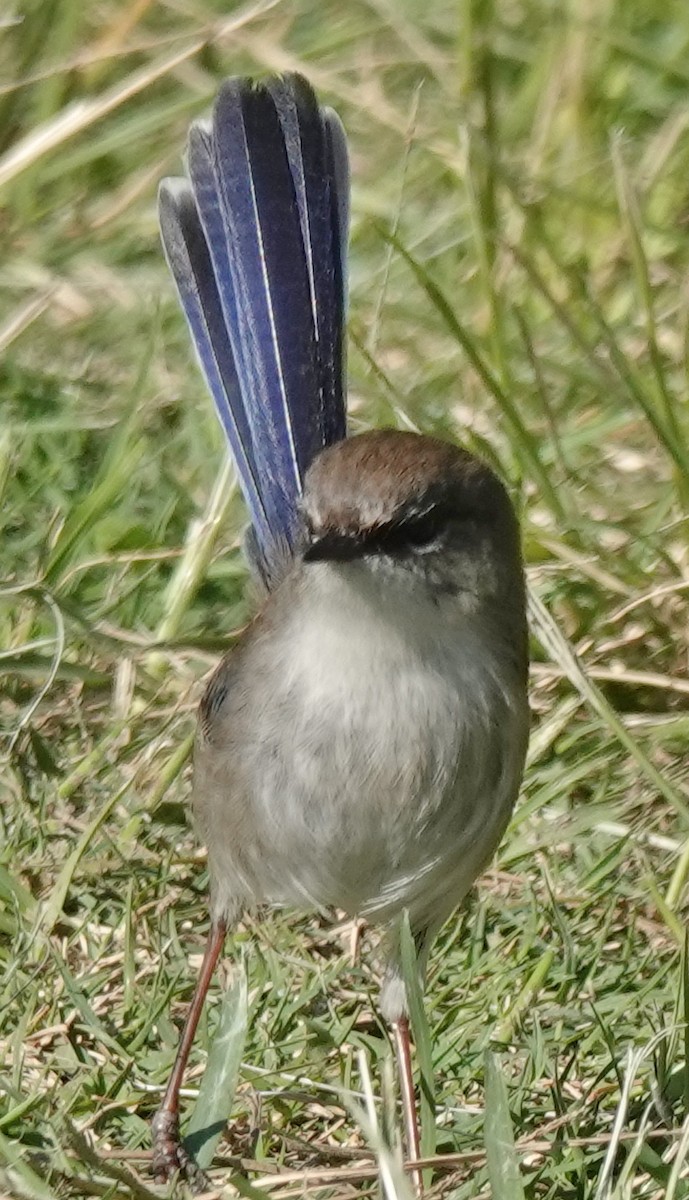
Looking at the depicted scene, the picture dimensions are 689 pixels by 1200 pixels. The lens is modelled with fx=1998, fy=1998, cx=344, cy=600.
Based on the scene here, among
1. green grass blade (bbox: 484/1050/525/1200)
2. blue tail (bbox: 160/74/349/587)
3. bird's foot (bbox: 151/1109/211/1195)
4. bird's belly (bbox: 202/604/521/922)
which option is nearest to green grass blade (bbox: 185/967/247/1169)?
bird's foot (bbox: 151/1109/211/1195)

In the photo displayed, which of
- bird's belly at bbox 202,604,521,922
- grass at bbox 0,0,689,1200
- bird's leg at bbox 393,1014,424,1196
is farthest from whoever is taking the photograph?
bird's leg at bbox 393,1014,424,1196

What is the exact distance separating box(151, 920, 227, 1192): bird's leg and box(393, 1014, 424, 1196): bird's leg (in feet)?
1.14

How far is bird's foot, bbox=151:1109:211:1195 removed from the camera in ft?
9.84

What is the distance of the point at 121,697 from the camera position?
4.28 m

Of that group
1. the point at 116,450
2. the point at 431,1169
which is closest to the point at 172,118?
the point at 116,450

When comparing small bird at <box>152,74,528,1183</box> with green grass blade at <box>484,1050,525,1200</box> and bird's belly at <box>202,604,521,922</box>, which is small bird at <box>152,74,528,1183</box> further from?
green grass blade at <box>484,1050,525,1200</box>

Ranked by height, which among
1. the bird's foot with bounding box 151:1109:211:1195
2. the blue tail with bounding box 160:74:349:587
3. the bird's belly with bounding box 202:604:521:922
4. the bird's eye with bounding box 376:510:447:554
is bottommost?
the bird's foot with bounding box 151:1109:211:1195

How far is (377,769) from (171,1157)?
2.21ft

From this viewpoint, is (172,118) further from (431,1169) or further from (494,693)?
(431,1169)

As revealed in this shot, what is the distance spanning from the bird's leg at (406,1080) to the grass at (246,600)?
34mm

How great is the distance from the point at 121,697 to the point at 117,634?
140 millimetres

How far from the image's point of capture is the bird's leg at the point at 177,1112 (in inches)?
119

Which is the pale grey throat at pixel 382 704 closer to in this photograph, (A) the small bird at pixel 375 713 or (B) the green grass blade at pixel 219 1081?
(A) the small bird at pixel 375 713

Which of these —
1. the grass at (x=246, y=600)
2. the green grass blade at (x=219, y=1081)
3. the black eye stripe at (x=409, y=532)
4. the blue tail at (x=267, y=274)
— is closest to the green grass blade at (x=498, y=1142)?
the grass at (x=246, y=600)
